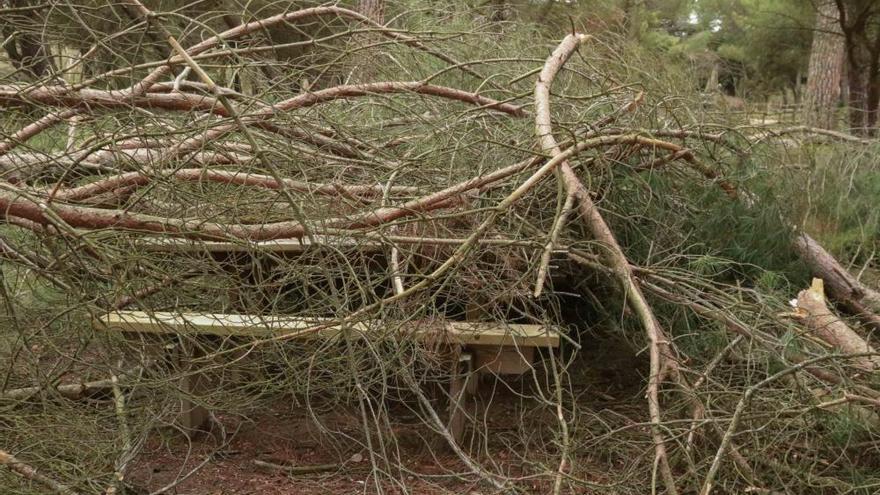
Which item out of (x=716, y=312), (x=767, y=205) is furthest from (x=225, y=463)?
(x=767, y=205)

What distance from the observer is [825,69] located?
10.0m

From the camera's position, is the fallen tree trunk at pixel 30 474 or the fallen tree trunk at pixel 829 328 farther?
the fallen tree trunk at pixel 829 328

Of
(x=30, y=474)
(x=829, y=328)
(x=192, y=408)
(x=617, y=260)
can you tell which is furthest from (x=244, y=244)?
(x=829, y=328)

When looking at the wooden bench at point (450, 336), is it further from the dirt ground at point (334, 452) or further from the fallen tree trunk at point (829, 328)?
the fallen tree trunk at point (829, 328)

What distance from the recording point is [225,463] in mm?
4023

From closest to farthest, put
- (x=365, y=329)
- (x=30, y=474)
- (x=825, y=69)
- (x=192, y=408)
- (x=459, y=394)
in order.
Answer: (x=30, y=474)
(x=365, y=329)
(x=459, y=394)
(x=192, y=408)
(x=825, y=69)

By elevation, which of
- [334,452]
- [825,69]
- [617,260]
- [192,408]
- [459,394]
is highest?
[617,260]

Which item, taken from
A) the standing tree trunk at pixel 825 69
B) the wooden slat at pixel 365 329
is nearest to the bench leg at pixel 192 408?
the wooden slat at pixel 365 329

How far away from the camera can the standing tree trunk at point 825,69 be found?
27.9 ft

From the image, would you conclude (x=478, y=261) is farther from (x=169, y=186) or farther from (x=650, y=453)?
(x=169, y=186)

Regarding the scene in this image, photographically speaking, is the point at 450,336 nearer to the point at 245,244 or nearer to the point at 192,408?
the point at 245,244

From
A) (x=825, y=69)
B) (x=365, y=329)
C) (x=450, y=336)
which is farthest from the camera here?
(x=825, y=69)

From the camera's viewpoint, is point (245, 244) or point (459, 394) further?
point (459, 394)

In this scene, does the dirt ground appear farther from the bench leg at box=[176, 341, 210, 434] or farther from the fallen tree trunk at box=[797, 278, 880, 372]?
the fallen tree trunk at box=[797, 278, 880, 372]
